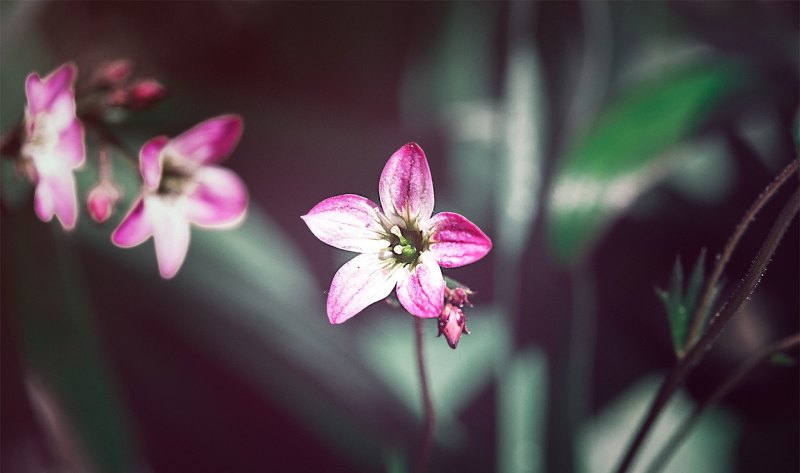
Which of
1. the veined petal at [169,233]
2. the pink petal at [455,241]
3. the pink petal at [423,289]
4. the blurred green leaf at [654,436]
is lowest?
the blurred green leaf at [654,436]

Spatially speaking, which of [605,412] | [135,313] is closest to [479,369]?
[605,412]

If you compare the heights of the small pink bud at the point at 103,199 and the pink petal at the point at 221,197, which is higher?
the small pink bud at the point at 103,199

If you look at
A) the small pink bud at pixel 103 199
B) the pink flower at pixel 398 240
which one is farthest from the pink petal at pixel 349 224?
Answer: the small pink bud at pixel 103 199

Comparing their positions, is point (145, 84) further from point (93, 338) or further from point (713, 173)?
point (713, 173)

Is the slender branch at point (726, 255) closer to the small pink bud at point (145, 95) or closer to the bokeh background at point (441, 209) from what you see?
the bokeh background at point (441, 209)

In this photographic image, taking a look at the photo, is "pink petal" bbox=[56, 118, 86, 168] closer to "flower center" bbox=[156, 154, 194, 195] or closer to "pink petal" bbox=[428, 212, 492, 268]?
"flower center" bbox=[156, 154, 194, 195]

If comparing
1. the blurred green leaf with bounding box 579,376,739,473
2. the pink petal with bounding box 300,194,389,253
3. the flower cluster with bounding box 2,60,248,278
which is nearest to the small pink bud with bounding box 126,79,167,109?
the flower cluster with bounding box 2,60,248,278

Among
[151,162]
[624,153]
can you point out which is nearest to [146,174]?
[151,162]
